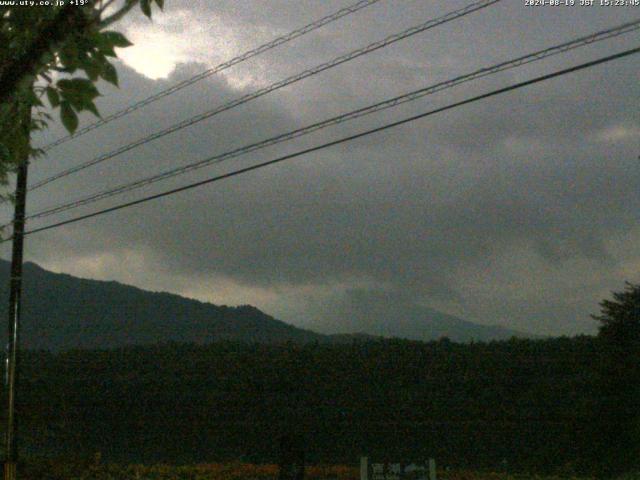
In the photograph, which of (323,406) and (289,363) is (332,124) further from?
(289,363)

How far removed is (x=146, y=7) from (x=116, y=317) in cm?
11042

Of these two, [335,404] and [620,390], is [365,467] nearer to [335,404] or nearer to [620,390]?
[620,390]

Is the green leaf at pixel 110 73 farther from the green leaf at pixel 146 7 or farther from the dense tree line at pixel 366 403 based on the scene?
the dense tree line at pixel 366 403

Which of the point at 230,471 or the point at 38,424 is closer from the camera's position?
the point at 230,471

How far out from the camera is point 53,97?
365cm

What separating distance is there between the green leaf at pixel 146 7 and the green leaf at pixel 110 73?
345 millimetres

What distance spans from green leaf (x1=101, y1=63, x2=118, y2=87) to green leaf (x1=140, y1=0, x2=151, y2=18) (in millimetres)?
345

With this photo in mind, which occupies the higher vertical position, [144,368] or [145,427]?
[144,368]

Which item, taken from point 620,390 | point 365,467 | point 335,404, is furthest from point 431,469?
point 335,404

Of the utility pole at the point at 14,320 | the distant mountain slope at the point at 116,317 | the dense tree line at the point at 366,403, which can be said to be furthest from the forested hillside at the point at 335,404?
the distant mountain slope at the point at 116,317

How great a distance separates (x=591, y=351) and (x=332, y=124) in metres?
18.6

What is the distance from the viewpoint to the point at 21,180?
57.1 ft

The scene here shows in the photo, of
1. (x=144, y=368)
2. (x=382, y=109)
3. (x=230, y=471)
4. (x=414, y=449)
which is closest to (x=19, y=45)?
(x=382, y=109)

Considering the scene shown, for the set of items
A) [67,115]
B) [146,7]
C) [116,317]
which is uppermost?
[116,317]
